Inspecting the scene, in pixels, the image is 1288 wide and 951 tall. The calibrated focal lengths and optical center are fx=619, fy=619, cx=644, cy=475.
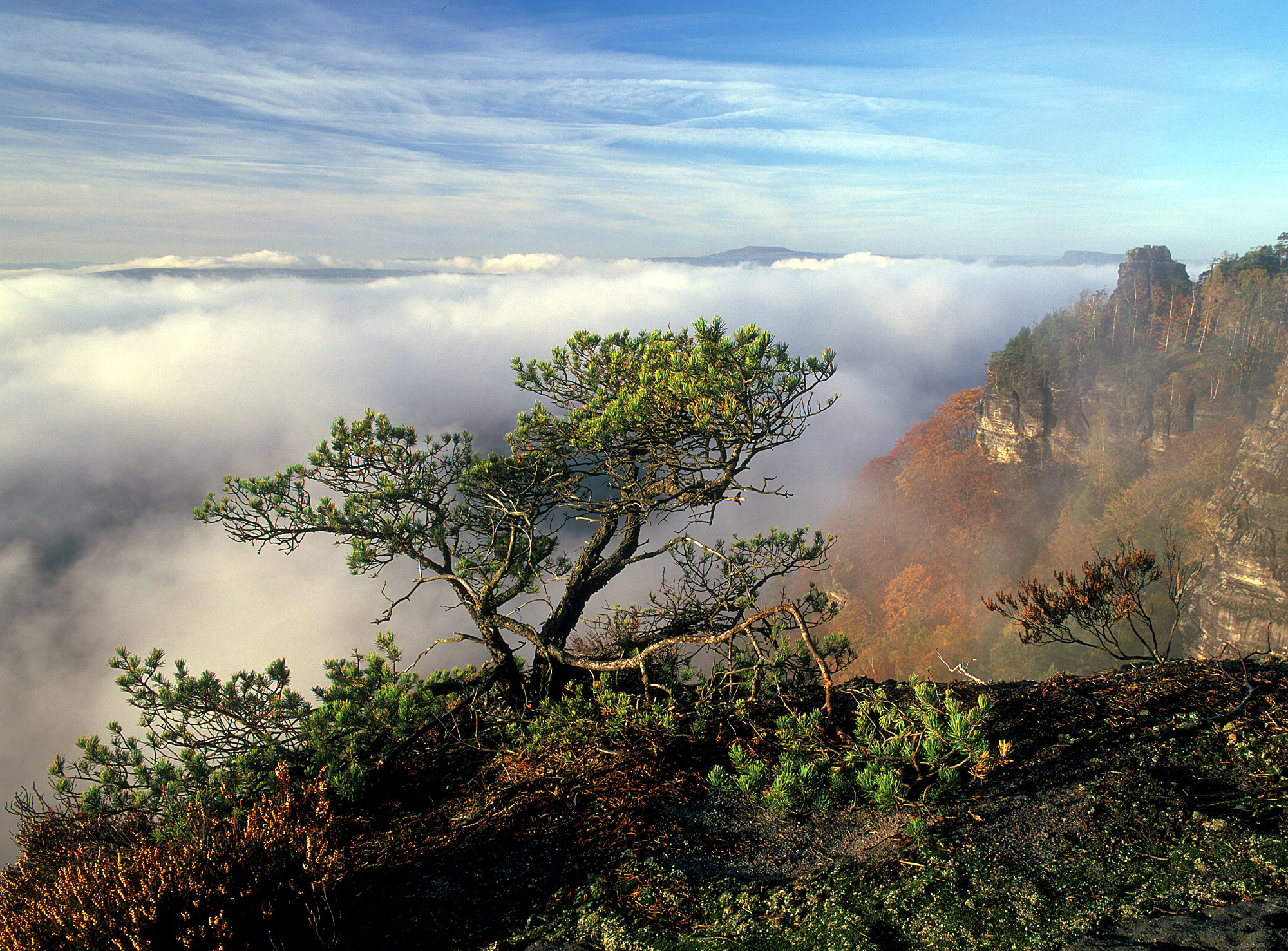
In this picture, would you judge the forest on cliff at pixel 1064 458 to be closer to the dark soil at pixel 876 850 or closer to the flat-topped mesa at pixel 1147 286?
the flat-topped mesa at pixel 1147 286

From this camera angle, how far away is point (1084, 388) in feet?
207

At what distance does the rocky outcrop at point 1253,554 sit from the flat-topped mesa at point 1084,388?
738 inches

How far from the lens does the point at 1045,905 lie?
8.81ft

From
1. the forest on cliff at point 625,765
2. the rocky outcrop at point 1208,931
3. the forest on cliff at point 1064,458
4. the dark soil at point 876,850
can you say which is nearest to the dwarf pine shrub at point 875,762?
the forest on cliff at point 625,765

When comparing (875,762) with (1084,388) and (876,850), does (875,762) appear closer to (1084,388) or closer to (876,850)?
(876,850)

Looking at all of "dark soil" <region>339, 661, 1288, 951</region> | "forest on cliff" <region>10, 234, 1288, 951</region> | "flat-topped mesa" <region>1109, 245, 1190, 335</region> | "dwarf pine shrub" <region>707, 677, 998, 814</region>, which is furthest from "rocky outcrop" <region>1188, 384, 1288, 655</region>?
"dwarf pine shrub" <region>707, 677, 998, 814</region>

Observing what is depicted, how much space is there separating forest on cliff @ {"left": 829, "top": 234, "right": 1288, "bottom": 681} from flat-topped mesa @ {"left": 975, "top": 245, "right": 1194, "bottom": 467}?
15 centimetres

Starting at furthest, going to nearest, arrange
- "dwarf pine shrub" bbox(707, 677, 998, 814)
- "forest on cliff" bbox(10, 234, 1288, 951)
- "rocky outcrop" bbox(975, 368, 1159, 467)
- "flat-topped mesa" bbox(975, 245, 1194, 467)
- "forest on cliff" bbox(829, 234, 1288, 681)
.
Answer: "flat-topped mesa" bbox(975, 245, 1194, 467)
"rocky outcrop" bbox(975, 368, 1159, 467)
"forest on cliff" bbox(829, 234, 1288, 681)
"dwarf pine shrub" bbox(707, 677, 998, 814)
"forest on cliff" bbox(10, 234, 1288, 951)

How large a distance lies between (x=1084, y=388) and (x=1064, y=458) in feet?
24.1

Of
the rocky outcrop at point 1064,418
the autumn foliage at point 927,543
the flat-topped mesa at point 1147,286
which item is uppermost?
the flat-topped mesa at point 1147,286

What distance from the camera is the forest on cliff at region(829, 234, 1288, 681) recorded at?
53.3 metres

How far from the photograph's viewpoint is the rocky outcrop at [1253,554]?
38000 mm

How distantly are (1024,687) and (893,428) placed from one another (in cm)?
12012

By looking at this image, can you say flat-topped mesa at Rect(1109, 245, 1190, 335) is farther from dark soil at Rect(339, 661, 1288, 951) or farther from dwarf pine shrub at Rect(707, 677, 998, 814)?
dwarf pine shrub at Rect(707, 677, 998, 814)
